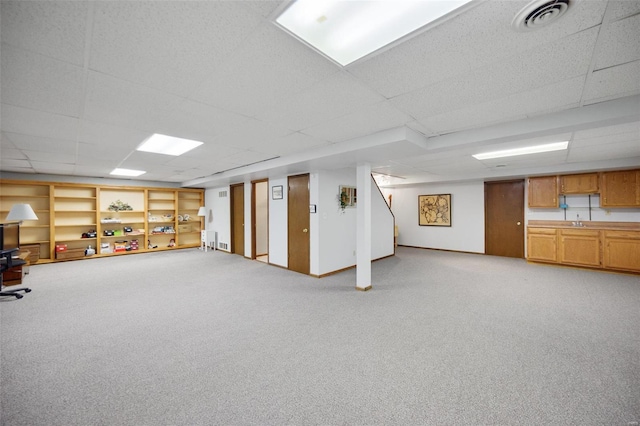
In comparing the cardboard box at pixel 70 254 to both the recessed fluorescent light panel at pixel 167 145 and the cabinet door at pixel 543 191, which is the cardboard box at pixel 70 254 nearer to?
the recessed fluorescent light panel at pixel 167 145

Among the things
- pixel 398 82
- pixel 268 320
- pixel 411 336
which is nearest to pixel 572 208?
pixel 411 336

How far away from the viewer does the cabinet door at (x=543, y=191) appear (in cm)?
609

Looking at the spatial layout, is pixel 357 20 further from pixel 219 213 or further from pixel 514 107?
pixel 219 213

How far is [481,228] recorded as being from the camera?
756 centimetres

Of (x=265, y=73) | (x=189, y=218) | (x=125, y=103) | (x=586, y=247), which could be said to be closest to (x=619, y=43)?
(x=265, y=73)

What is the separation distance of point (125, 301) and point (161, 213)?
18.1ft

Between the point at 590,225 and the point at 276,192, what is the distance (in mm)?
7303

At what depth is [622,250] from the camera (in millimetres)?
5137

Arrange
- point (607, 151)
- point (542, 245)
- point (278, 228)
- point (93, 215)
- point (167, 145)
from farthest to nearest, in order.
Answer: point (93, 215) → point (278, 228) → point (542, 245) → point (607, 151) → point (167, 145)

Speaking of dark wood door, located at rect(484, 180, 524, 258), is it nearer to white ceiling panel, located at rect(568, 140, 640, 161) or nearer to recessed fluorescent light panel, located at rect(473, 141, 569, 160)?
white ceiling panel, located at rect(568, 140, 640, 161)

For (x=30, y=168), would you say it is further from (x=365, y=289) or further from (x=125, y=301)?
(x=365, y=289)

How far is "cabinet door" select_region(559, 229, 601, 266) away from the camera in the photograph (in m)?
5.41

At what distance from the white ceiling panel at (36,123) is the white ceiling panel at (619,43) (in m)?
4.32

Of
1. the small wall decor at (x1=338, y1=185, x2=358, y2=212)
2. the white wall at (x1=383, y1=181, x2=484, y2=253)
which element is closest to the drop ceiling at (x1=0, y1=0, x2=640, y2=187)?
the small wall decor at (x1=338, y1=185, x2=358, y2=212)
